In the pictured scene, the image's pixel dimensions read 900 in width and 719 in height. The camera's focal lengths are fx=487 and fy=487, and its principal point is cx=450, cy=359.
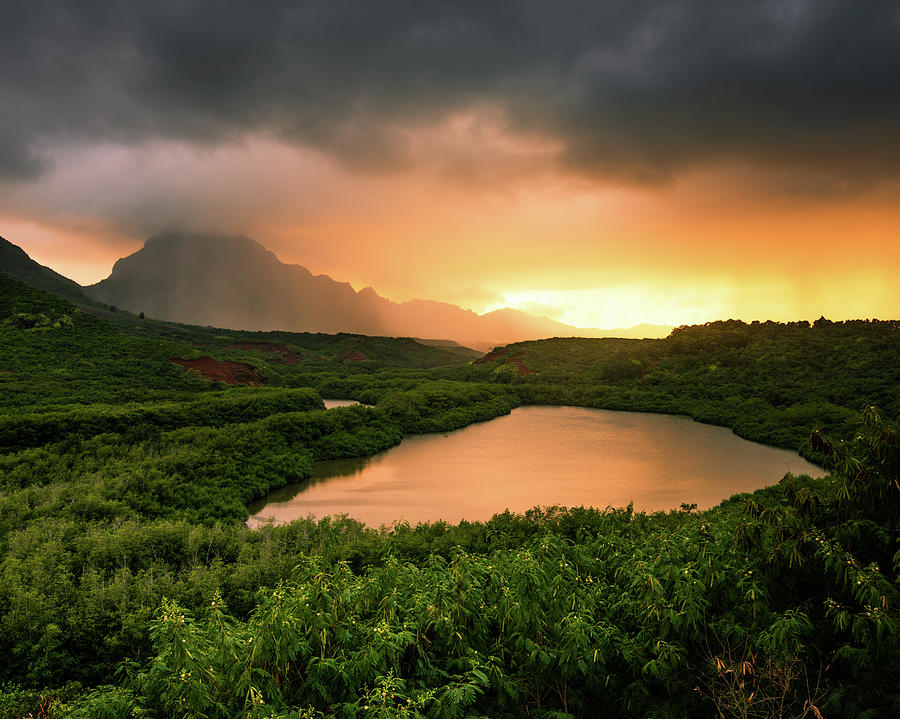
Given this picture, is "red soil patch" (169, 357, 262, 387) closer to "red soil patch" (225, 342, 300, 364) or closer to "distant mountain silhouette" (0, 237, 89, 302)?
"red soil patch" (225, 342, 300, 364)

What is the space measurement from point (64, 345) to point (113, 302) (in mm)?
156266

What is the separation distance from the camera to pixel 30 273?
12181cm

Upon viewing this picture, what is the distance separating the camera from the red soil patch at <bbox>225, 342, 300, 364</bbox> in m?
103

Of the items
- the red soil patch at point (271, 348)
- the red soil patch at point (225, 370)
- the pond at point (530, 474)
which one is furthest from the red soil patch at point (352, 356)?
the pond at point (530, 474)

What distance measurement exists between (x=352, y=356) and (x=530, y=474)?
93147 mm

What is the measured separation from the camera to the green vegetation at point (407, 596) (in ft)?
18.3

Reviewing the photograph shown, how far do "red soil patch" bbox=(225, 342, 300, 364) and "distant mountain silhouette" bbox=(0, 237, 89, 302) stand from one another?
1711 inches

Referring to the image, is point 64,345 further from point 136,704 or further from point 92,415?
point 136,704

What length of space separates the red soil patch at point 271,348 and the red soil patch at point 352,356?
1434 cm

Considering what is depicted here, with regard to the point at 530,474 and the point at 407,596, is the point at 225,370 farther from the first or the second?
the point at 407,596

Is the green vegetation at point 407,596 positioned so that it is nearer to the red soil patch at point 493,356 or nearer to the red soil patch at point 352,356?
the red soil patch at point 493,356

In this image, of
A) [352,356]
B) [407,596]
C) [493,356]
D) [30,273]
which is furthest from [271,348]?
[407,596]

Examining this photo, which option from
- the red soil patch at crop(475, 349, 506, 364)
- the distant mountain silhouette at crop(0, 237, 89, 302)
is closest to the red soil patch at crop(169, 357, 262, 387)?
the red soil patch at crop(475, 349, 506, 364)

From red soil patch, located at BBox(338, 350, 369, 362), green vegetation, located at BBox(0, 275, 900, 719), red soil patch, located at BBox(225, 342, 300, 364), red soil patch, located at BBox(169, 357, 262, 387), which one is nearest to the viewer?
green vegetation, located at BBox(0, 275, 900, 719)
